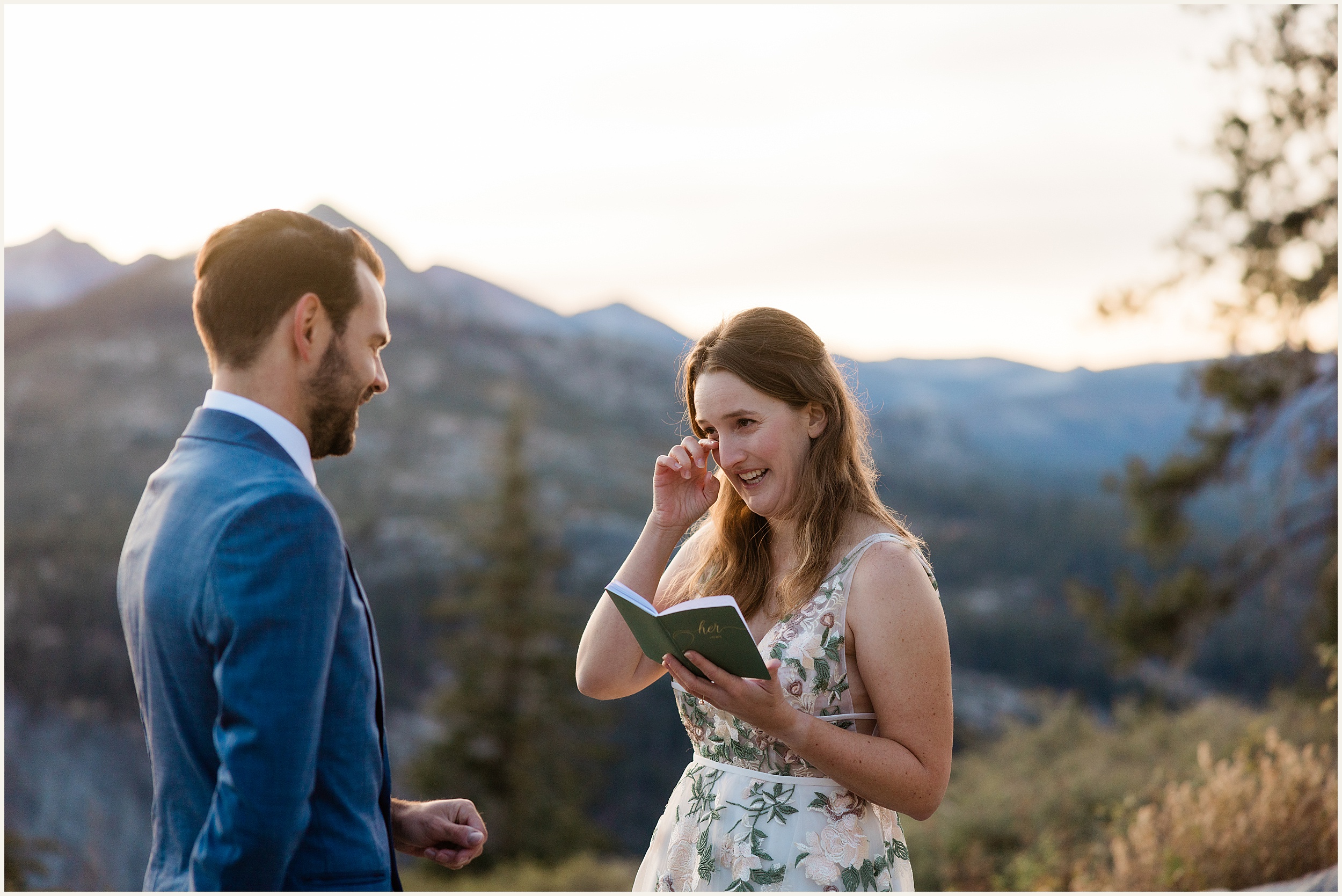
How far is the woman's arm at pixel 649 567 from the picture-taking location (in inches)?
104

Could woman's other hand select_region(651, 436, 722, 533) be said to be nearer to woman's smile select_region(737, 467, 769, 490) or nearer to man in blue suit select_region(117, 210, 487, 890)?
woman's smile select_region(737, 467, 769, 490)

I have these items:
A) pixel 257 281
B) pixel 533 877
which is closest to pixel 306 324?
pixel 257 281

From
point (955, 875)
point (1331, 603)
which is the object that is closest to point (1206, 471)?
point (1331, 603)

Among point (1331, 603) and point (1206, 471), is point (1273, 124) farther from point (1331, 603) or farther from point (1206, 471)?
point (1331, 603)

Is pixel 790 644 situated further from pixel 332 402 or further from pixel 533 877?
pixel 533 877

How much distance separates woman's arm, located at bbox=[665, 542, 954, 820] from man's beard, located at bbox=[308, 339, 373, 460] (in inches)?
32.5

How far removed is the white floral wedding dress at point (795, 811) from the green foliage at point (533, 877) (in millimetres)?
7971

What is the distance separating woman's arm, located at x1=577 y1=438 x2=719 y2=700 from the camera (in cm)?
265

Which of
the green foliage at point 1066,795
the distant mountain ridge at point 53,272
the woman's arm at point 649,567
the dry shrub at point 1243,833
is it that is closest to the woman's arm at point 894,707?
the woman's arm at point 649,567

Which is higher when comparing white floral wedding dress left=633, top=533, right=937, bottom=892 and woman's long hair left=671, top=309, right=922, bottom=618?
woman's long hair left=671, top=309, right=922, bottom=618

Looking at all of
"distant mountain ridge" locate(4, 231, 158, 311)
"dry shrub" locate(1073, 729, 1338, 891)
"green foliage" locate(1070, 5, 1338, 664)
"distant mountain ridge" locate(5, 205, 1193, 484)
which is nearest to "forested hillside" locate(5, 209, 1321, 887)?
"distant mountain ridge" locate(5, 205, 1193, 484)

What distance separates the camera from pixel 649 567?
2672 millimetres

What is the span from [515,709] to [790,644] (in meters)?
15.9

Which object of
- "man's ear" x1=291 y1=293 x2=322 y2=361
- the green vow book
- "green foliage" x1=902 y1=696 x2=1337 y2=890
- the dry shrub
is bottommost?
"green foliage" x1=902 y1=696 x2=1337 y2=890
